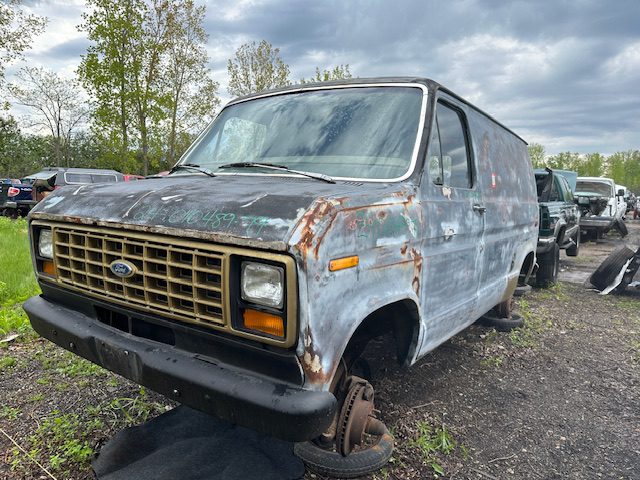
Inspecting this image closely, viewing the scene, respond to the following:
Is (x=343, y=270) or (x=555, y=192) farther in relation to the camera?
(x=555, y=192)

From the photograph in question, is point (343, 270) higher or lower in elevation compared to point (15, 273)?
higher

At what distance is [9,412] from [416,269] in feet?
9.08

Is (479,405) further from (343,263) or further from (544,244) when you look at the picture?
(544,244)

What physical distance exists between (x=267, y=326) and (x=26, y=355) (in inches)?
124

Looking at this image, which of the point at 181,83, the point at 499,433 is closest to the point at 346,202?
the point at 499,433

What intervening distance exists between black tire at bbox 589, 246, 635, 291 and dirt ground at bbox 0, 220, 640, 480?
2307 mm

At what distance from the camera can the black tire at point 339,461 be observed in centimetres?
249

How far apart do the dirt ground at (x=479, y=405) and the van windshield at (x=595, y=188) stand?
43.4 ft

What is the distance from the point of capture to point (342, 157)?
9.12 feet

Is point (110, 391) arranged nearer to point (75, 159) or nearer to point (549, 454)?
point (549, 454)

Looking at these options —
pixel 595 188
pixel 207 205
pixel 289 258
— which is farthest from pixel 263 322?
pixel 595 188

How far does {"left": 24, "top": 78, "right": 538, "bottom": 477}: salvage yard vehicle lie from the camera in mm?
1865

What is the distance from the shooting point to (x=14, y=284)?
18.7 feet

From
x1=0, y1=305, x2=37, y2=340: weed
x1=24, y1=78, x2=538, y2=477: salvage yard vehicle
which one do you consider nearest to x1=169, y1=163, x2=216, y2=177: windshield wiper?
x1=24, y1=78, x2=538, y2=477: salvage yard vehicle
